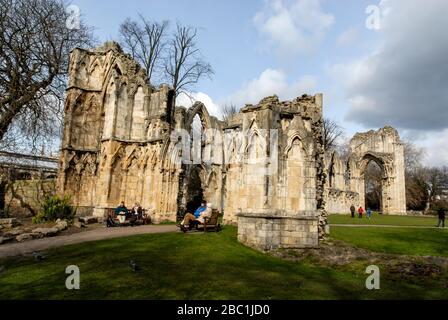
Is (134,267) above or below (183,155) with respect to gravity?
below

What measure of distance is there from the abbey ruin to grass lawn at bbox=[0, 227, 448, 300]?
151 centimetres

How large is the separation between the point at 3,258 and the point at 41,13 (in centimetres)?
1246

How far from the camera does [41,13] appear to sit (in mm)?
15047

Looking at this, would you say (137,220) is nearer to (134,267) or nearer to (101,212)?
(101,212)

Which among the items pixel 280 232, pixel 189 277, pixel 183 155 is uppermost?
pixel 183 155

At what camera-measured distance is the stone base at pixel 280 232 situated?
883cm

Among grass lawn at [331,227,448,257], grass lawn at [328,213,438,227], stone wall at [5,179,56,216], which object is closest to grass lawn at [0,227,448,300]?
grass lawn at [331,227,448,257]

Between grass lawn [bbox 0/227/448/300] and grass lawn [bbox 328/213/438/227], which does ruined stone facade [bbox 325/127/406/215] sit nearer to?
grass lawn [bbox 328/213/438/227]

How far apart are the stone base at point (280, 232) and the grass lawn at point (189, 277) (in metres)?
0.51

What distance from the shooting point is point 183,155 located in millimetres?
18078

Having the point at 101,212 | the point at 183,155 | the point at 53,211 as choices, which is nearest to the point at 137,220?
the point at 101,212

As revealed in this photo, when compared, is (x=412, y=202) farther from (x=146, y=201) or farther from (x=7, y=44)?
(x=7, y=44)

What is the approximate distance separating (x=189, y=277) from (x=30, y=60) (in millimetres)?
14138
